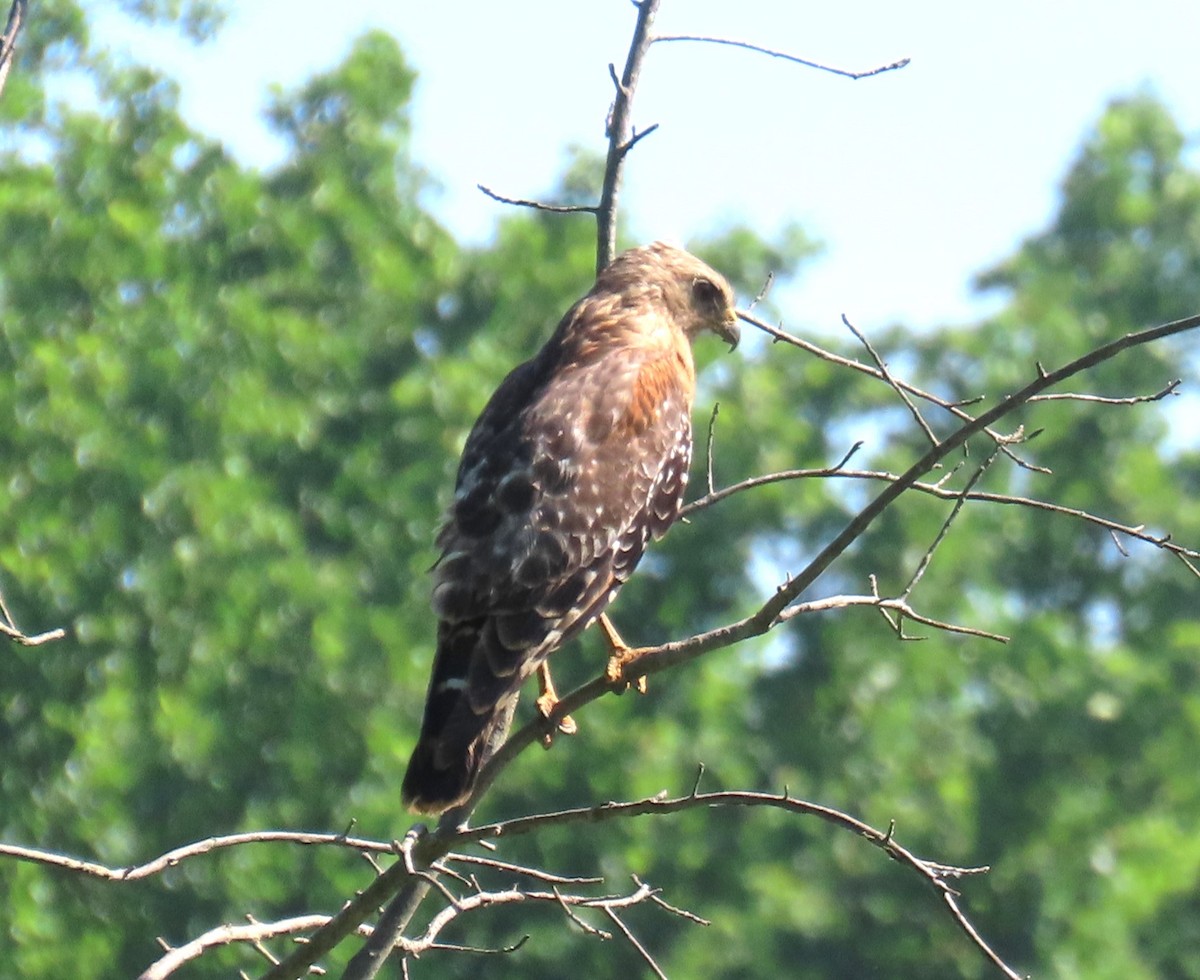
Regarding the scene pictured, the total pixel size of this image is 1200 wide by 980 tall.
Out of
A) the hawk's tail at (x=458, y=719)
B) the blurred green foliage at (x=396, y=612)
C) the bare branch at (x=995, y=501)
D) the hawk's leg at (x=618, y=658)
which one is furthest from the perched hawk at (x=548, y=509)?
the blurred green foliage at (x=396, y=612)

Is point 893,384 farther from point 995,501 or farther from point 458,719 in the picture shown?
point 458,719

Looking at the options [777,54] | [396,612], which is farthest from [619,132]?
[396,612]

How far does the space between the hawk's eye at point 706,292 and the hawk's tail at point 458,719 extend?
Result: 2.40 m

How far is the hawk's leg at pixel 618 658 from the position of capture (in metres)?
5.01

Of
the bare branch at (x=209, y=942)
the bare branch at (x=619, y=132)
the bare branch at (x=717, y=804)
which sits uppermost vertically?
the bare branch at (x=619, y=132)

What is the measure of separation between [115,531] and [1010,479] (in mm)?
11814

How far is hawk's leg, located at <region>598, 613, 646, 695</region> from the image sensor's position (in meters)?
5.01

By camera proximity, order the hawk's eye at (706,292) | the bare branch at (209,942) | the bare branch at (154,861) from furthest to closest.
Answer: the hawk's eye at (706,292) < the bare branch at (209,942) < the bare branch at (154,861)

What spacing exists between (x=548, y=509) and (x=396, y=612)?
1336cm

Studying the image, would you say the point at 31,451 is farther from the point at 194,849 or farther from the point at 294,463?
the point at 194,849

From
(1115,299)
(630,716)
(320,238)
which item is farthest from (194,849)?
(1115,299)

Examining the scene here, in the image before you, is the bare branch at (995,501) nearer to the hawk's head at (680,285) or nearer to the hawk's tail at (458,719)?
the hawk's tail at (458,719)

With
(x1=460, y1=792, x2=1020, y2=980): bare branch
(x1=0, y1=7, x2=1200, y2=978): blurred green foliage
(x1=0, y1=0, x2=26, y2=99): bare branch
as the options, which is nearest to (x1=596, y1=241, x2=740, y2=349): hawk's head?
(x1=0, y1=0, x2=26, y2=99): bare branch

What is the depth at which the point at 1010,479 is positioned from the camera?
78.8ft
